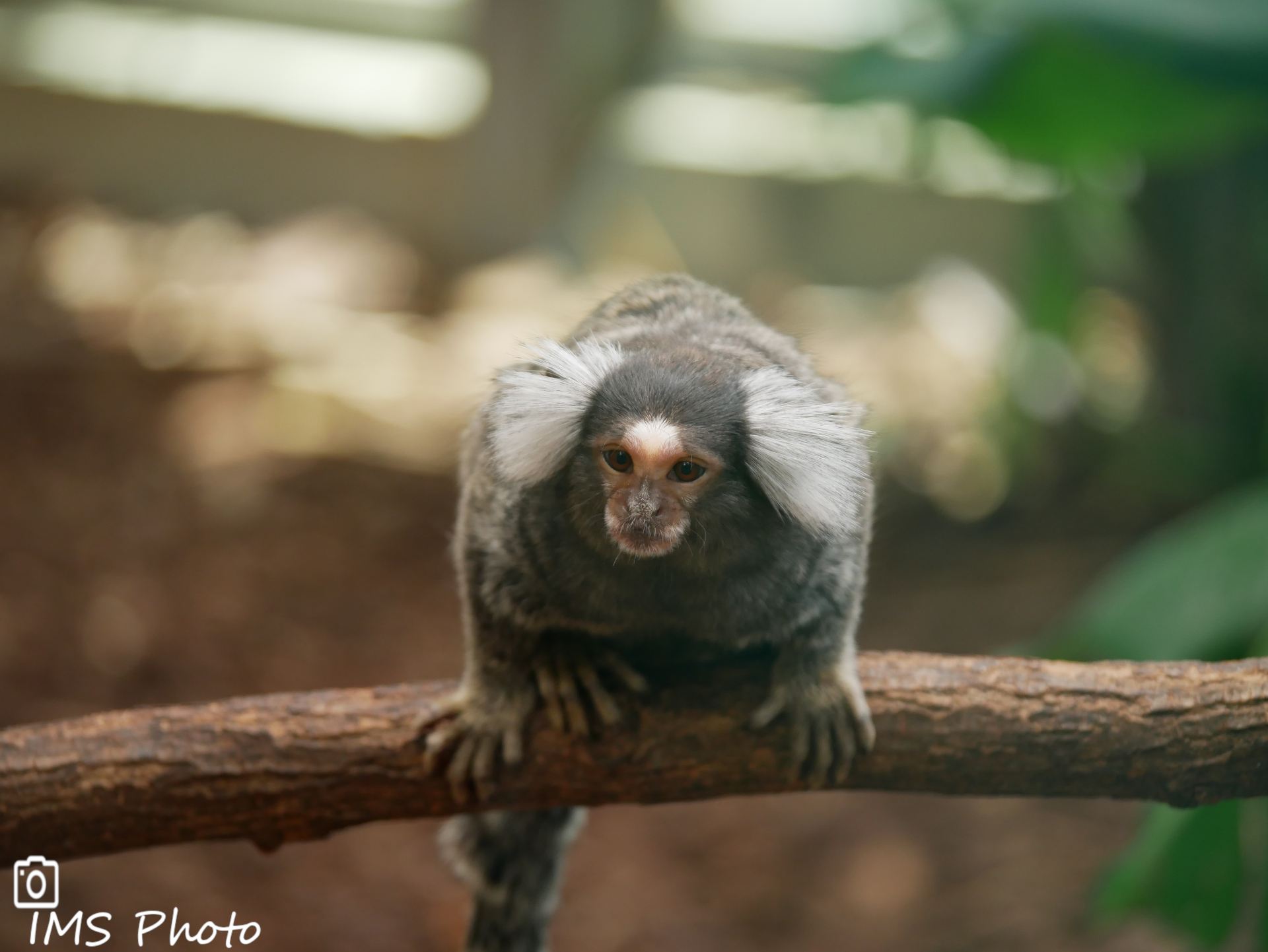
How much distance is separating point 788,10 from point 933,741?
248 inches

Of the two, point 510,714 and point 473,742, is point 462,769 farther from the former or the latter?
point 510,714

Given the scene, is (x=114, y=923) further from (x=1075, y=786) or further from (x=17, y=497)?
(x=1075, y=786)

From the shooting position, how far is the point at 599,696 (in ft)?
9.09

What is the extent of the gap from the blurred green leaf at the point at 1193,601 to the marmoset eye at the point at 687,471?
1.95m

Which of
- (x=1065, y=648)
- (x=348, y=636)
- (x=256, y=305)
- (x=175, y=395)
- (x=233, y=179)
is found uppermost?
(x=233, y=179)

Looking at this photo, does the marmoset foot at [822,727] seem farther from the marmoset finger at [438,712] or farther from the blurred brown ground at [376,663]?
the blurred brown ground at [376,663]

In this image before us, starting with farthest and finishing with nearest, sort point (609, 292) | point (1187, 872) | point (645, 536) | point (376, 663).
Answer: point (609, 292), point (376, 663), point (1187, 872), point (645, 536)

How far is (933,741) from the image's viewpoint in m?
2.66

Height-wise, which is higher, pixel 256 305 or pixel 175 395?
pixel 256 305

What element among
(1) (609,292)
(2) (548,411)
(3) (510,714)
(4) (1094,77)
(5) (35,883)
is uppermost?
(4) (1094,77)

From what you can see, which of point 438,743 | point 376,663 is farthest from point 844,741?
point 376,663

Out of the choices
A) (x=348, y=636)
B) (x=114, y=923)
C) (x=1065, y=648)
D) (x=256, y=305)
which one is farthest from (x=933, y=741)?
(x=256, y=305)

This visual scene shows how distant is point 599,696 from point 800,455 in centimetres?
71

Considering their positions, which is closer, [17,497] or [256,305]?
[17,497]
